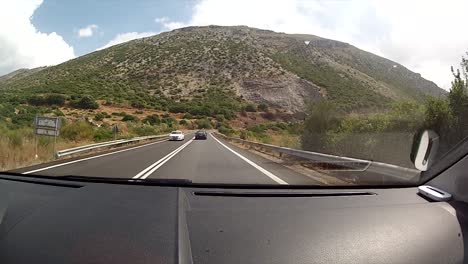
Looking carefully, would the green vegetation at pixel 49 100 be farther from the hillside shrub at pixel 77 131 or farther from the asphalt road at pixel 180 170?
the asphalt road at pixel 180 170

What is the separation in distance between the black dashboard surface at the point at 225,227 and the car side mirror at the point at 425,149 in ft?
1.31

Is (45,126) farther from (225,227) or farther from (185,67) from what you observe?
(185,67)

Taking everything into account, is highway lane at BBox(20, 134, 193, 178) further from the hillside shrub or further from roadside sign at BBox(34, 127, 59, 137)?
the hillside shrub

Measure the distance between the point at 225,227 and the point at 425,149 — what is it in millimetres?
2351

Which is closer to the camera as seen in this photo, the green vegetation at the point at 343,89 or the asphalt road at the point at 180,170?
the asphalt road at the point at 180,170

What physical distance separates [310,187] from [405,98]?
377 cm

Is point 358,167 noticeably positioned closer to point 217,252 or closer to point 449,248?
point 449,248

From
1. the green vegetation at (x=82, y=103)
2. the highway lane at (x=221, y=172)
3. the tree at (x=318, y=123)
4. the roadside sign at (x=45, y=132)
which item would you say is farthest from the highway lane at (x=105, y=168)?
the green vegetation at (x=82, y=103)

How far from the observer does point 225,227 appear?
249cm

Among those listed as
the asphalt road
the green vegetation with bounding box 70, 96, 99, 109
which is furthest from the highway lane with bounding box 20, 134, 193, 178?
the green vegetation with bounding box 70, 96, 99, 109

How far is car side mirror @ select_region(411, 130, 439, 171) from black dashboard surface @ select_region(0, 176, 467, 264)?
15.7 inches

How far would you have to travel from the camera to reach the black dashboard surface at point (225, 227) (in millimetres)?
2275

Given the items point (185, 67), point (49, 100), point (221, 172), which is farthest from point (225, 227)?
point (185, 67)

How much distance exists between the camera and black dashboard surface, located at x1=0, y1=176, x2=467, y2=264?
2.28 m
